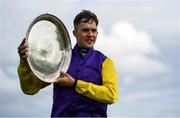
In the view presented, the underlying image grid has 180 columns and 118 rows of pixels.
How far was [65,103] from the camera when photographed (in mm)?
6738

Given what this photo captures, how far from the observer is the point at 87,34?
6875 millimetres

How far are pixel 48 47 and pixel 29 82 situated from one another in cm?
38

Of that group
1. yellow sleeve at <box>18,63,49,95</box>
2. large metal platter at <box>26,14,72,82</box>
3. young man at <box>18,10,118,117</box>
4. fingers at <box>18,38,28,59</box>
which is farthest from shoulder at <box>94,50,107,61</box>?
fingers at <box>18,38,28,59</box>

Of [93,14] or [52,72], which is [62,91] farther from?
[93,14]

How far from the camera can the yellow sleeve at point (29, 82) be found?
679 cm

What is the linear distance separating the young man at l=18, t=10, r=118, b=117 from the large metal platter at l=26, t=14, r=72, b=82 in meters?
0.08

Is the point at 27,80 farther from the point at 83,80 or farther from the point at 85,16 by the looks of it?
the point at 85,16

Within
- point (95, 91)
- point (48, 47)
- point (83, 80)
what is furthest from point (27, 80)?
point (95, 91)

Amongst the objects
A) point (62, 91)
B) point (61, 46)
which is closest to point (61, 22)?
point (61, 46)

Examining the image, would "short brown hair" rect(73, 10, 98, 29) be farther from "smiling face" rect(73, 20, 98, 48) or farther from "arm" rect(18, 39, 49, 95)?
"arm" rect(18, 39, 49, 95)

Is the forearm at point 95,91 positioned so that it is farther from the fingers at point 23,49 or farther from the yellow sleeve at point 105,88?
the fingers at point 23,49

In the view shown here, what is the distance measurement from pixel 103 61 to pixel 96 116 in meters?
0.56

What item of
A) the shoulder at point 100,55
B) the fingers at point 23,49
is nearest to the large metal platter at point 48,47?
the fingers at point 23,49

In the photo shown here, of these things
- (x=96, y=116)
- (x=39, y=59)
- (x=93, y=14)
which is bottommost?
(x=96, y=116)
